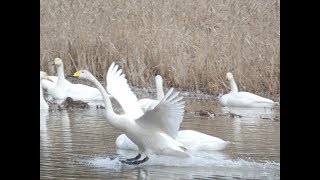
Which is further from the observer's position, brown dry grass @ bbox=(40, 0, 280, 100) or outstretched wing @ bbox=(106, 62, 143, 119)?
brown dry grass @ bbox=(40, 0, 280, 100)

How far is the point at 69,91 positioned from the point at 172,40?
1.25 meters

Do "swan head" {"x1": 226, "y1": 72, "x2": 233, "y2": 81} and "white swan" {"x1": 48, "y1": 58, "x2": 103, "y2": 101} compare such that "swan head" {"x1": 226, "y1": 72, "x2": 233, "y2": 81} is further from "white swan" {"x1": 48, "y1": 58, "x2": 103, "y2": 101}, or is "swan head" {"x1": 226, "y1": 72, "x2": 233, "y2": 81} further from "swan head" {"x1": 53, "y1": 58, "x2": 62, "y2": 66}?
"swan head" {"x1": 53, "y1": 58, "x2": 62, "y2": 66}

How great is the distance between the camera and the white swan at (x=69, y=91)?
955cm

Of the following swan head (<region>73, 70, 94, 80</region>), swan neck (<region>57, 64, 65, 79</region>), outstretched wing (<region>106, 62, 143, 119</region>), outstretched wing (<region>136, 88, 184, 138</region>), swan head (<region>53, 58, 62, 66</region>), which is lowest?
outstretched wing (<region>136, 88, 184, 138</region>)

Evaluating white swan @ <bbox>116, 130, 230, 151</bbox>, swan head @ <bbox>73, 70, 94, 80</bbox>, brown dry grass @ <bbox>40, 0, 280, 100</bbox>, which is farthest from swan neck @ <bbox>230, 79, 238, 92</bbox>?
swan head @ <bbox>73, 70, 94, 80</bbox>

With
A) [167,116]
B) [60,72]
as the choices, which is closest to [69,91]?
[60,72]

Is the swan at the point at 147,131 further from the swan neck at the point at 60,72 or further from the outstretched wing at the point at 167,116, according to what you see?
the swan neck at the point at 60,72

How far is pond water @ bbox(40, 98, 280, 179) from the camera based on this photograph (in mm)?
6574

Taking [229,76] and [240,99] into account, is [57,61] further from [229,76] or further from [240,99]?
[240,99]

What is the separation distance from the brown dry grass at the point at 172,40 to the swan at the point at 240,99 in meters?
0.35

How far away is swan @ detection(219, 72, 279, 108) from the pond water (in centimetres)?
12

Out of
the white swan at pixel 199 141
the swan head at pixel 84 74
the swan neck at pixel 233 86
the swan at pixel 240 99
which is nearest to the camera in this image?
the swan head at pixel 84 74

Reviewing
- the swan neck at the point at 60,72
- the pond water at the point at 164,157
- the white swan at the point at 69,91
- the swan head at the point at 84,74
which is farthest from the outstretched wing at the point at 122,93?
the swan neck at the point at 60,72
